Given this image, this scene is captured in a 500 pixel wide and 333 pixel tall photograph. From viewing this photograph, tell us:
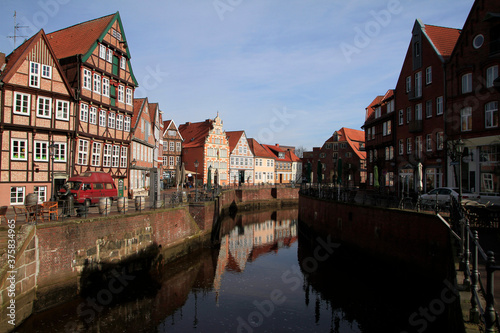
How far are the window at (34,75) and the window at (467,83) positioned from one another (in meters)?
27.7

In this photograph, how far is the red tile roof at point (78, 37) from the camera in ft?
83.1

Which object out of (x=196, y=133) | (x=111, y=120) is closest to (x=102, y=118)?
(x=111, y=120)

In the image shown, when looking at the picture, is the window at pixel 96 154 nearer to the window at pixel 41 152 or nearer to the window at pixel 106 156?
the window at pixel 106 156

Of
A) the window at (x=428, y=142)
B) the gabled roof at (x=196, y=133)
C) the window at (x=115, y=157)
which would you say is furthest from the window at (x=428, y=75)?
the gabled roof at (x=196, y=133)

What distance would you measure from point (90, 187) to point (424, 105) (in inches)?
993

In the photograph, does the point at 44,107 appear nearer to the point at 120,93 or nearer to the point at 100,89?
the point at 100,89

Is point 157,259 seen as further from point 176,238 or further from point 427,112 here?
point 427,112

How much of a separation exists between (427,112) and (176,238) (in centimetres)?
2146

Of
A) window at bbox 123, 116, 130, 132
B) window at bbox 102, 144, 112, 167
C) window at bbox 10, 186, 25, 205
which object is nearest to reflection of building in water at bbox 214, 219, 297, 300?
window at bbox 102, 144, 112, 167

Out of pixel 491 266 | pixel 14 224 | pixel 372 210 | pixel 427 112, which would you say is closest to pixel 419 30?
pixel 427 112

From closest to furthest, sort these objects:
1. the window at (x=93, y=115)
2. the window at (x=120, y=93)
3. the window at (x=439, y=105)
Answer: the window at (x=93, y=115) → the window at (x=439, y=105) → the window at (x=120, y=93)

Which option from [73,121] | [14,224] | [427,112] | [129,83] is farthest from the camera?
[129,83]

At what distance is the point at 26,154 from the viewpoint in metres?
20.6

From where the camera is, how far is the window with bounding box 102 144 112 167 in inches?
1053
